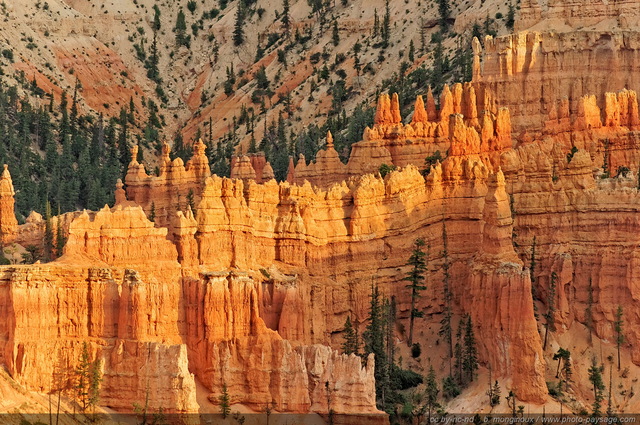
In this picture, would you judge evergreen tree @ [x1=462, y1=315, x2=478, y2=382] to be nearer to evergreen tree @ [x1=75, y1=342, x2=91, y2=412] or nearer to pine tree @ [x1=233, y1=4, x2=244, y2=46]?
evergreen tree @ [x1=75, y1=342, x2=91, y2=412]

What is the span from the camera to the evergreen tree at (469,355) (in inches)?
3848

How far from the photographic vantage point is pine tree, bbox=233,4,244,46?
180375mm

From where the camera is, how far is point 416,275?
100 metres

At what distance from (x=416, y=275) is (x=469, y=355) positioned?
4396mm

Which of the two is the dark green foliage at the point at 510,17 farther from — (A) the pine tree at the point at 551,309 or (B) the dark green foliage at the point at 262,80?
(A) the pine tree at the point at 551,309

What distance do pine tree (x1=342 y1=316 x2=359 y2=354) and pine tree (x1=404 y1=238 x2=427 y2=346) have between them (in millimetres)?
4264

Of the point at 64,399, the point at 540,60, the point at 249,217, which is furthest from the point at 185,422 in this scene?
the point at 540,60

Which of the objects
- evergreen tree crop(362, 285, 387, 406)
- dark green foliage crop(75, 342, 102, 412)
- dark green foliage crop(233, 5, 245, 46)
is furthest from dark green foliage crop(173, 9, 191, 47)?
dark green foliage crop(75, 342, 102, 412)

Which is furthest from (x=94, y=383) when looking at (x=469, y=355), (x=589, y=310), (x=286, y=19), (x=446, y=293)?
(x=286, y=19)

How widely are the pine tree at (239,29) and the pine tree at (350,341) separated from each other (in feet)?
282

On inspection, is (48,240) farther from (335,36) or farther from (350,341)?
(335,36)

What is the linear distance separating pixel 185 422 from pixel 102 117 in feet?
251

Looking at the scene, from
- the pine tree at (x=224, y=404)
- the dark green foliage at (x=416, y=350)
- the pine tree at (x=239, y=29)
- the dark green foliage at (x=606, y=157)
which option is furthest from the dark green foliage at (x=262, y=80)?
the pine tree at (x=224, y=404)

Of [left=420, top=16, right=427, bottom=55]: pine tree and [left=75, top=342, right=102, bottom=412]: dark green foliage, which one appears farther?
[left=420, top=16, right=427, bottom=55]: pine tree
